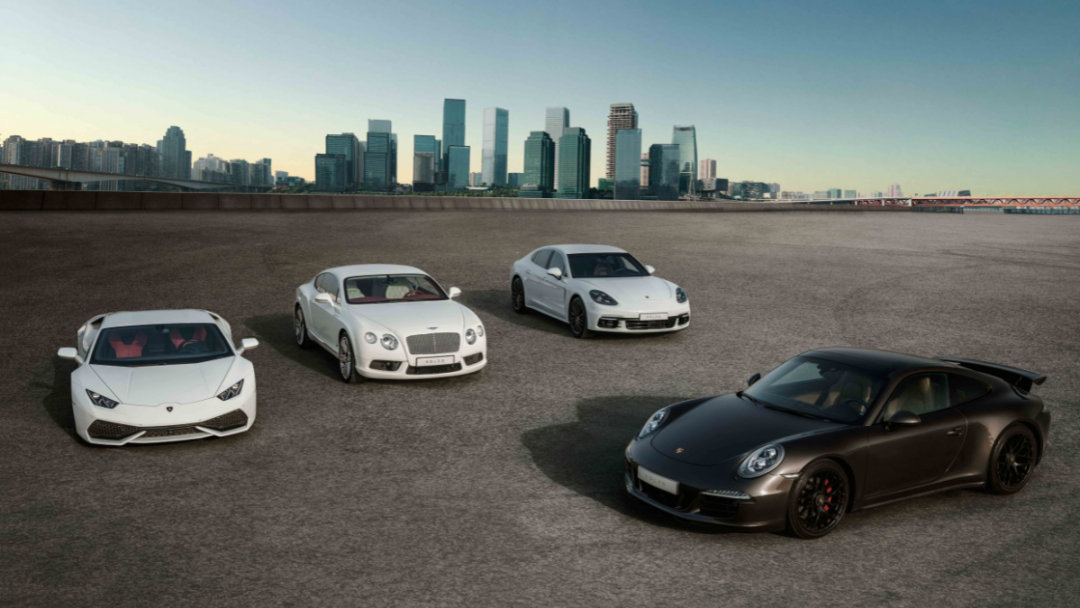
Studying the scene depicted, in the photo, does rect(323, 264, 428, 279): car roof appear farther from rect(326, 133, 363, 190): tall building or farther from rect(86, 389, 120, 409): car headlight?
rect(326, 133, 363, 190): tall building

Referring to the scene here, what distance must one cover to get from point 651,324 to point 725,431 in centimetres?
602

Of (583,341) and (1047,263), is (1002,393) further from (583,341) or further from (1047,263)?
(1047,263)

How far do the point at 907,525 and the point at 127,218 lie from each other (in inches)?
1137

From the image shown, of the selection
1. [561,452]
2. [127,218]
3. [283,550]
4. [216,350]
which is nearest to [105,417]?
[216,350]

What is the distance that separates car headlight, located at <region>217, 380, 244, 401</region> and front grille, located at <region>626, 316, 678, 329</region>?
600cm

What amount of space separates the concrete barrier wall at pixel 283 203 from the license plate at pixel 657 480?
31866 millimetres

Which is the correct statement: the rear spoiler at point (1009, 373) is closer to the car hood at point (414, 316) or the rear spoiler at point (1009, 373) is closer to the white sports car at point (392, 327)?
the white sports car at point (392, 327)

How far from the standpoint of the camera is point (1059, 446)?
7414 millimetres

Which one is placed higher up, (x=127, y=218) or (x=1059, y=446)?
(x=127, y=218)

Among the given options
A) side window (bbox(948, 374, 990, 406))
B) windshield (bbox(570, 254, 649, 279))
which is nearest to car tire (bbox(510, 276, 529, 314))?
windshield (bbox(570, 254, 649, 279))

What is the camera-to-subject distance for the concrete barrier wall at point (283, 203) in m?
30.3

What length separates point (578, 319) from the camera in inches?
477

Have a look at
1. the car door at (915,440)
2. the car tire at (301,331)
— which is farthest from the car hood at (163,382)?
the car door at (915,440)

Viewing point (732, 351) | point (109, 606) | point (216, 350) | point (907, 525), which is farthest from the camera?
point (732, 351)
